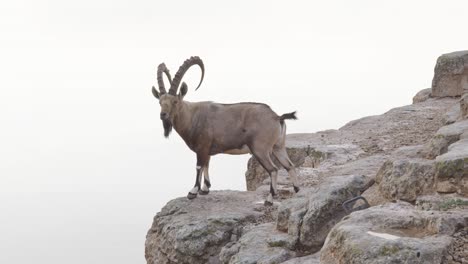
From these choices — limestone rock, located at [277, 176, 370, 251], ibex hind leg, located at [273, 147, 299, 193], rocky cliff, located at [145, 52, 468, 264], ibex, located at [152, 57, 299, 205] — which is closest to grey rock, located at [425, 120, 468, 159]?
rocky cliff, located at [145, 52, 468, 264]

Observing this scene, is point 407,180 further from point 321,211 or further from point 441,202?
point 321,211

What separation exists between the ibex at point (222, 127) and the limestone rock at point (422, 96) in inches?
409

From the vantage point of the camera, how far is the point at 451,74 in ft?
63.6

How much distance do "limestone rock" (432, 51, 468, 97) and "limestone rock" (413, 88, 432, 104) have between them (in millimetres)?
905

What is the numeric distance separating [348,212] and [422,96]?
14.1 meters

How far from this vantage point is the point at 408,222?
6668 millimetres

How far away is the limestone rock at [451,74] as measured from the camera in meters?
19.0

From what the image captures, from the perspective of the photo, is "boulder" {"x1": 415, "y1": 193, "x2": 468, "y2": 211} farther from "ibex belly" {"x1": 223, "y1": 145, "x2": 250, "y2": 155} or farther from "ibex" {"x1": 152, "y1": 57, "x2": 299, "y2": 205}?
"ibex belly" {"x1": 223, "y1": 145, "x2": 250, "y2": 155}

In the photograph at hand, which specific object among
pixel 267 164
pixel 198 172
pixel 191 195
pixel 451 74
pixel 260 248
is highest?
pixel 451 74

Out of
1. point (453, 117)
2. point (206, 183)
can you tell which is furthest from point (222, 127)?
point (453, 117)

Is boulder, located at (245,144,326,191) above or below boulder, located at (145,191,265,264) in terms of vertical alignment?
above

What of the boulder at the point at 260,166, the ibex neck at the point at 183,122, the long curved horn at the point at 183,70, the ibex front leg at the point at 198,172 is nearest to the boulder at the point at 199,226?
the ibex front leg at the point at 198,172

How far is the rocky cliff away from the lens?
21.0 ft

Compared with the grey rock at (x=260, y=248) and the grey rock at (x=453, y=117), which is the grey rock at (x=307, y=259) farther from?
the grey rock at (x=453, y=117)
